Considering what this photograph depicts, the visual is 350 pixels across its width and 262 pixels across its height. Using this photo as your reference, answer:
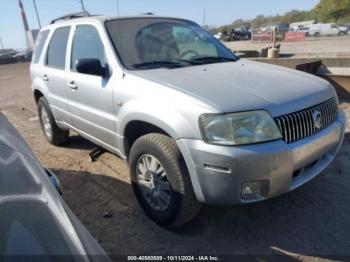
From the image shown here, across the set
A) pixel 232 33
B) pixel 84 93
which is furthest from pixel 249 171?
pixel 232 33

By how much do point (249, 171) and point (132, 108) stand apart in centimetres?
121

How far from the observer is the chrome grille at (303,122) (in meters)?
2.45

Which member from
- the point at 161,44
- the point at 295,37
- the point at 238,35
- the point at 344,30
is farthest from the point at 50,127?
the point at 238,35

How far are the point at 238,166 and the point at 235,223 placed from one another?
94cm

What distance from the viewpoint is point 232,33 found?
5050cm

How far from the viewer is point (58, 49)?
4488 mm

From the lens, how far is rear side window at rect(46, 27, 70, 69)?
169 inches

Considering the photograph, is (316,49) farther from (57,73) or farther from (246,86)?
(246,86)

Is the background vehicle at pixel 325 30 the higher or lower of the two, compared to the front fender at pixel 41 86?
lower

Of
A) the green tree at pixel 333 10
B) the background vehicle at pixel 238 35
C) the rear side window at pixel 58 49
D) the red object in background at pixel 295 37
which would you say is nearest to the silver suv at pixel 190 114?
the rear side window at pixel 58 49

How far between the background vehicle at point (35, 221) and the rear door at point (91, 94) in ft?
5.57

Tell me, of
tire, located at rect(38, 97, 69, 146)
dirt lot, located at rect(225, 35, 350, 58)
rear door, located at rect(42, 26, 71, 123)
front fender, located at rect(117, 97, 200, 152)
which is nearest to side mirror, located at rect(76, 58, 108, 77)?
front fender, located at rect(117, 97, 200, 152)

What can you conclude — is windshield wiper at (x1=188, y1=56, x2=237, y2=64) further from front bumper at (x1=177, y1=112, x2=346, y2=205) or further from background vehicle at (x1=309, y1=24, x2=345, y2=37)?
background vehicle at (x1=309, y1=24, x2=345, y2=37)

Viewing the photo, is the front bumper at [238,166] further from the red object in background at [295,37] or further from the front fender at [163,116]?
the red object in background at [295,37]
